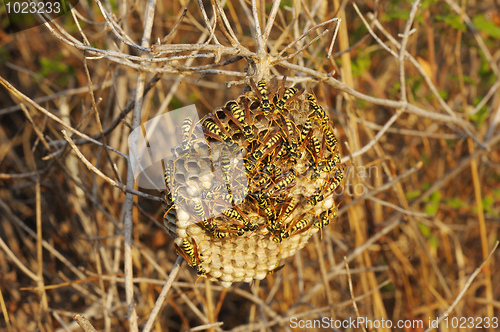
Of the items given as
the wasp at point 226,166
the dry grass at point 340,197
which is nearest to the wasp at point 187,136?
the wasp at point 226,166

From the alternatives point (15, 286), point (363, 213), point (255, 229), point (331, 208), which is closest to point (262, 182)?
point (255, 229)

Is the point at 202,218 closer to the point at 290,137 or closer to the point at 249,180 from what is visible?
the point at 249,180

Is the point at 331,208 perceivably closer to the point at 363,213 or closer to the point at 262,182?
the point at 262,182

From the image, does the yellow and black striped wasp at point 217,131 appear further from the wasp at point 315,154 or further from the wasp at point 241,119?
the wasp at point 315,154

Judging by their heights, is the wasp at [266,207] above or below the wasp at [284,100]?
below

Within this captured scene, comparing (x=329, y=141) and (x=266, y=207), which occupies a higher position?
(x=329, y=141)

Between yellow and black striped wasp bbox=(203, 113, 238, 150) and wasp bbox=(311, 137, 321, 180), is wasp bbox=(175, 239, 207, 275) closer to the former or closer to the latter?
yellow and black striped wasp bbox=(203, 113, 238, 150)

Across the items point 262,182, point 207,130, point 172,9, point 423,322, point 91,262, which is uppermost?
point 172,9

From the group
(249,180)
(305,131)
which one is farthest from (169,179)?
(305,131)
